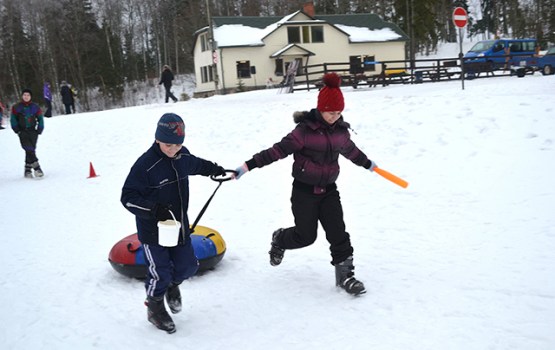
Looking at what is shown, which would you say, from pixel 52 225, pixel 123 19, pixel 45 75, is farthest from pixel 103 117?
pixel 123 19

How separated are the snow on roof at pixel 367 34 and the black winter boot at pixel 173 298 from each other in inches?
1524

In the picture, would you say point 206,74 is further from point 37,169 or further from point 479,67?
point 37,169

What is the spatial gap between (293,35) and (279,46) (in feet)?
5.16

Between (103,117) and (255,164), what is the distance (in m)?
15.5

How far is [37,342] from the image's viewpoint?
3611mm

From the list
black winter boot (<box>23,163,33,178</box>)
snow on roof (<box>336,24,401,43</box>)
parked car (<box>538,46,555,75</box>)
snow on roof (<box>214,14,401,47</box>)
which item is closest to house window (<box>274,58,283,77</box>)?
snow on roof (<box>214,14,401,47</box>)

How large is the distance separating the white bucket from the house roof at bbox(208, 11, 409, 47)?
3553cm

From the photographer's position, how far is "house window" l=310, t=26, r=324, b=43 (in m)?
39.6

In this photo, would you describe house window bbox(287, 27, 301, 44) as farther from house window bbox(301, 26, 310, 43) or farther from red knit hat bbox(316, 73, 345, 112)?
red knit hat bbox(316, 73, 345, 112)

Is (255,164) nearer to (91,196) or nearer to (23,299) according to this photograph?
(23,299)

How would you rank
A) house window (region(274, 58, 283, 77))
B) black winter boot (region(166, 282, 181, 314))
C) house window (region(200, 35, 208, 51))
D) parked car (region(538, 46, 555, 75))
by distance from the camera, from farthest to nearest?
house window (region(200, 35, 208, 51)) → house window (region(274, 58, 283, 77)) → parked car (region(538, 46, 555, 75)) → black winter boot (region(166, 282, 181, 314))

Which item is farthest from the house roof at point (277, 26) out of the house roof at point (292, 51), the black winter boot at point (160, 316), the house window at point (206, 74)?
the black winter boot at point (160, 316)

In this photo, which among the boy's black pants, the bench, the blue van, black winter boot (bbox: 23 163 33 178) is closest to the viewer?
the boy's black pants

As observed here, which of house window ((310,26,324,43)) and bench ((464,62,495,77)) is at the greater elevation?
house window ((310,26,324,43))
